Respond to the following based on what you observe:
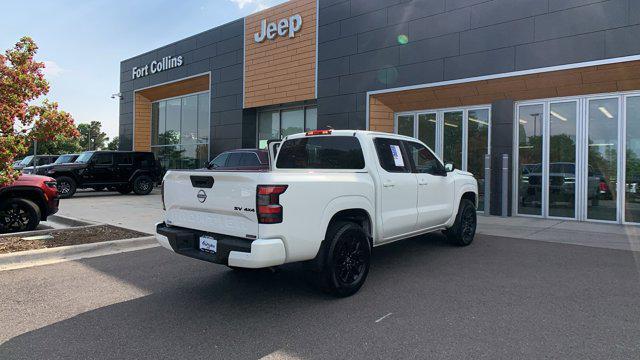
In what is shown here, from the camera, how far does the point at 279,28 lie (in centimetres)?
1603

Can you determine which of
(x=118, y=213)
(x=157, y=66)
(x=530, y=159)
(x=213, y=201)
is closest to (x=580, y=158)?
(x=530, y=159)

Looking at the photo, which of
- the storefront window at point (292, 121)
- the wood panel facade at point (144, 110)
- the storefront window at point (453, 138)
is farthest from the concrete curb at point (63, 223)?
the wood panel facade at point (144, 110)

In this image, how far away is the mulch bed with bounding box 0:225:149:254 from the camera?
665 cm

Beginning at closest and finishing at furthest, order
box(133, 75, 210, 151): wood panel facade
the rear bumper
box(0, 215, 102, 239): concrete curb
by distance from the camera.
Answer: the rear bumper < box(0, 215, 102, 239): concrete curb < box(133, 75, 210, 151): wood panel facade

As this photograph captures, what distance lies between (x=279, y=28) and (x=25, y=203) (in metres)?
11.0

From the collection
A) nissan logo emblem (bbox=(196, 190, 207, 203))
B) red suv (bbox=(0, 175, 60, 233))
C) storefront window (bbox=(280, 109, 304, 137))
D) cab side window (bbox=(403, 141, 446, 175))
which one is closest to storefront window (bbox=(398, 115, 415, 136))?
storefront window (bbox=(280, 109, 304, 137))

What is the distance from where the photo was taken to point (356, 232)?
4.67 m

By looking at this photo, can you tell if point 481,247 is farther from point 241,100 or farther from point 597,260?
point 241,100

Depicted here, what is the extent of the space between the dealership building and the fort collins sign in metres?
4.69

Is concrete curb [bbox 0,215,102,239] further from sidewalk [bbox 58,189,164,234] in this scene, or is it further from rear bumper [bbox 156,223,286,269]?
rear bumper [bbox 156,223,286,269]

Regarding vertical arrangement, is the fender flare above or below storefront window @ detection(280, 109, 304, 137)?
below

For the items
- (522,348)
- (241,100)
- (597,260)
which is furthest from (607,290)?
(241,100)

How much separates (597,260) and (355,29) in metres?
10.0

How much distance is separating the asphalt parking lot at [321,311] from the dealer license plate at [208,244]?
64 centimetres
